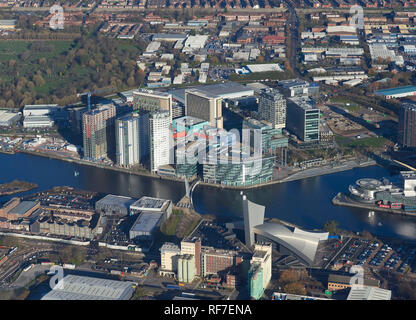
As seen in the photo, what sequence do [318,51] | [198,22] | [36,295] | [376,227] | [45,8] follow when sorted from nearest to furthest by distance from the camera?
[36,295], [376,227], [318,51], [198,22], [45,8]

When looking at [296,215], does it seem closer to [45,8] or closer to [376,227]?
[376,227]

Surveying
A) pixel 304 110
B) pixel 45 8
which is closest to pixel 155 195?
pixel 304 110

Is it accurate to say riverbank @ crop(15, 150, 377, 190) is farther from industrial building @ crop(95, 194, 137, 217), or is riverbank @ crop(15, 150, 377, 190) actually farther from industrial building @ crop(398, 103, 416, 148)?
industrial building @ crop(95, 194, 137, 217)

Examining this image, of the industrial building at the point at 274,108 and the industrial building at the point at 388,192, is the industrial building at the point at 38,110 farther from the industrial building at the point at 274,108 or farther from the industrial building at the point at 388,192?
the industrial building at the point at 388,192

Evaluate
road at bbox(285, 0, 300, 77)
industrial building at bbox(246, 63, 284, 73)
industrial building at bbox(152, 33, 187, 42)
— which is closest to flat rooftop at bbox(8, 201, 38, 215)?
industrial building at bbox(246, 63, 284, 73)

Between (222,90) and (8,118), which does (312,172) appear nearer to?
(222,90)

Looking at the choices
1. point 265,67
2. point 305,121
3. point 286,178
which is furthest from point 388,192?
point 265,67

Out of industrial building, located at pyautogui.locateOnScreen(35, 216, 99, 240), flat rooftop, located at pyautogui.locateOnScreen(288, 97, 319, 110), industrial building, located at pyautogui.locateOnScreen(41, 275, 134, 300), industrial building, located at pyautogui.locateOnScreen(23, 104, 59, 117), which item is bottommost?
industrial building, located at pyautogui.locateOnScreen(41, 275, 134, 300)
